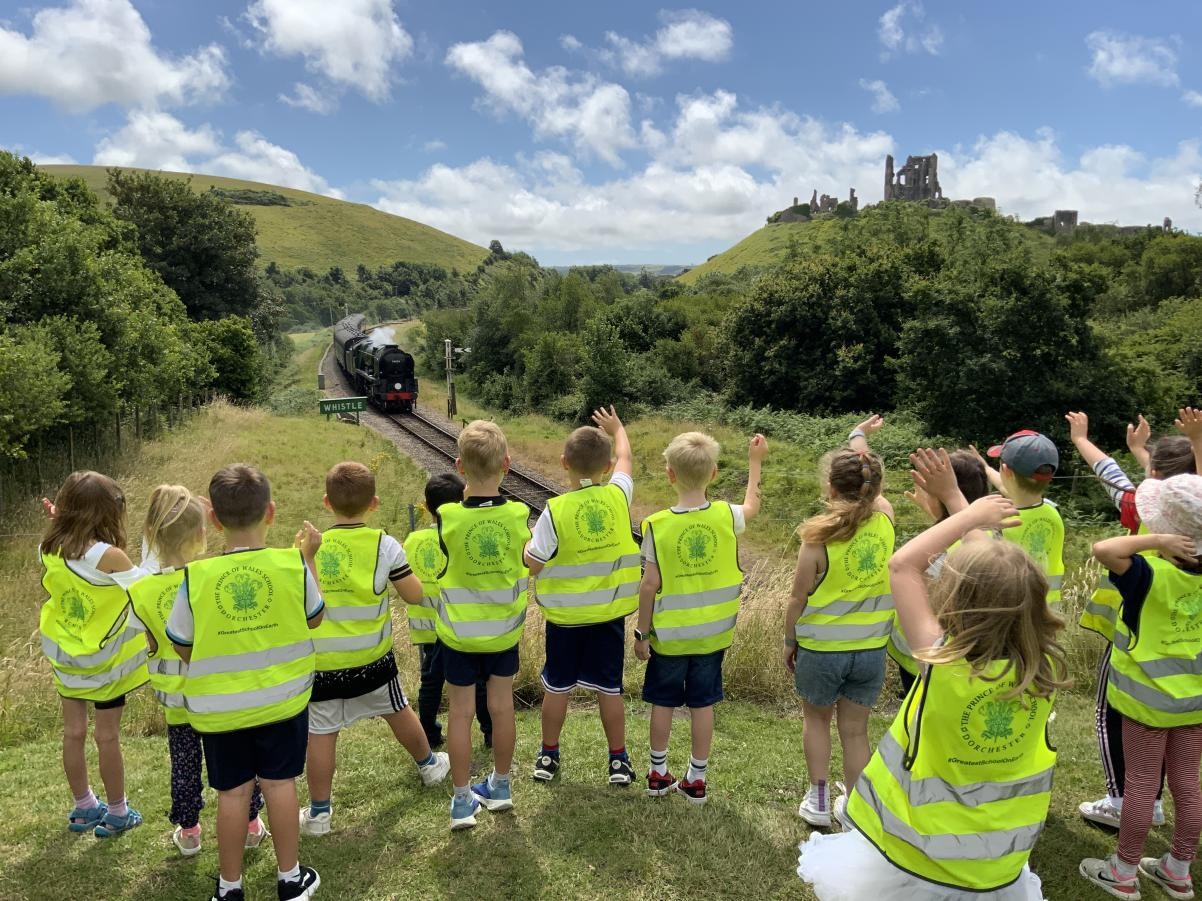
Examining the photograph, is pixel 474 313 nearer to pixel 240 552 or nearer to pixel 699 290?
pixel 699 290

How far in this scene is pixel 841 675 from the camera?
3537 millimetres

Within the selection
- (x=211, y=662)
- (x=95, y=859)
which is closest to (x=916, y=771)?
(x=211, y=662)

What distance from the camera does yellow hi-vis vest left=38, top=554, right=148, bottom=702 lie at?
3.46 metres

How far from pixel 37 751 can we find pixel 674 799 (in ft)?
13.9

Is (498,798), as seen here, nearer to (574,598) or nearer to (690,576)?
(574,598)

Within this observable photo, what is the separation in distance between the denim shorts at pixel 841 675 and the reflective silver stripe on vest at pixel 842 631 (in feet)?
0.24

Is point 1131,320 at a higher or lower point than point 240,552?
higher

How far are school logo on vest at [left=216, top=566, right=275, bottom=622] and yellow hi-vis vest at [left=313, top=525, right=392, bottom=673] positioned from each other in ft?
2.13

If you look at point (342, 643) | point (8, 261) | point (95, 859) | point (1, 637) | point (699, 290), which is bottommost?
point (1, 637)

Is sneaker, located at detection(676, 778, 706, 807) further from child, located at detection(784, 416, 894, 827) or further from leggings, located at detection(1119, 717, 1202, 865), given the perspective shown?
leggings, located at detection(1119, 717, 1202, 865)

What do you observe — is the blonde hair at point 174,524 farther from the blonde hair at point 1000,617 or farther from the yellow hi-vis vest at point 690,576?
the blonde hair at point 1000,617

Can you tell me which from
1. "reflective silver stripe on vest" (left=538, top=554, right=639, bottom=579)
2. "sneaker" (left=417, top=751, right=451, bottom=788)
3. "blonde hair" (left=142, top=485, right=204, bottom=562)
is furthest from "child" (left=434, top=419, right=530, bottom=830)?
"blonde hair" (left=142, top=485, right=204, bottom=562)

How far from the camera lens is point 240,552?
2.92m

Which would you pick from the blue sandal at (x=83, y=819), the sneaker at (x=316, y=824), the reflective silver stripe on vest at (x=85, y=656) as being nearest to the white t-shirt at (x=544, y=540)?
the sneaker at (x=316, y=824)
